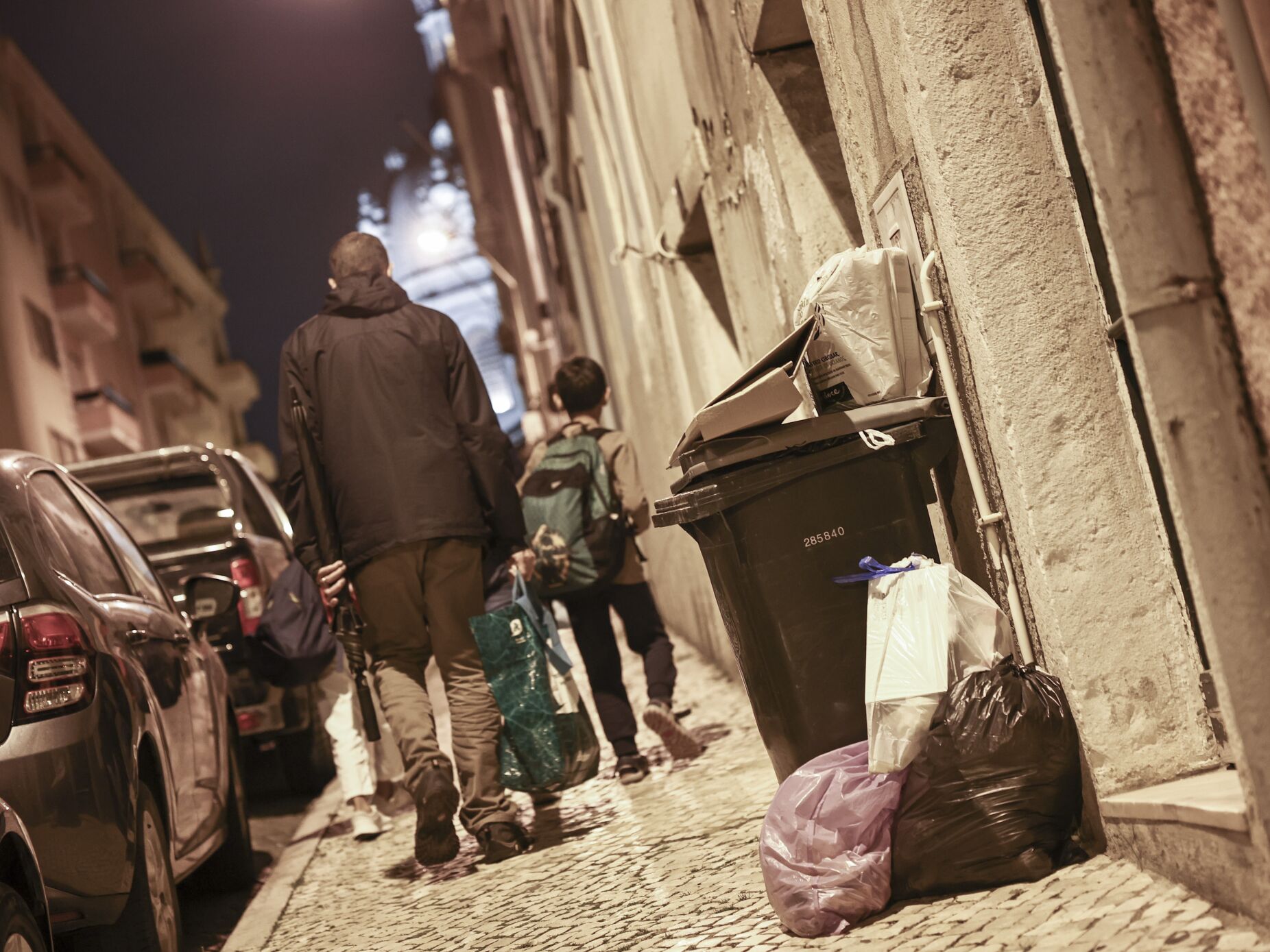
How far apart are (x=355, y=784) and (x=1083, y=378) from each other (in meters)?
4.19

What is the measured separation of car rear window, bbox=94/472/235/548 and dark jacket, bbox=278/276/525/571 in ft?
10.6

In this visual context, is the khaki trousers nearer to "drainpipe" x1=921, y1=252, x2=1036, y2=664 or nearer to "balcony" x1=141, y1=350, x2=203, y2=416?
"drainpipe" x1=921, y1=252, x2=1036, y2=664

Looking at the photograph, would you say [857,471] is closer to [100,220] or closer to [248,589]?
[248,589]

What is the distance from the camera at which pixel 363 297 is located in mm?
5930

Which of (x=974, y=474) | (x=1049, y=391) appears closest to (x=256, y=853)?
(x=974, y=474)

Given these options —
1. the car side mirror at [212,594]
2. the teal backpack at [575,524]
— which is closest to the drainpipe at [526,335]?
the teal backpack at [575,524]

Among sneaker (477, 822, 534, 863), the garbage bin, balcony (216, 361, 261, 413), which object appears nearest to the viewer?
the garbage bin

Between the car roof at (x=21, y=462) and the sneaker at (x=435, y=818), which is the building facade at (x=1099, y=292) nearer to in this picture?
the sneaker at (x=435, y=818)

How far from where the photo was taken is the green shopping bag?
18.9 ft

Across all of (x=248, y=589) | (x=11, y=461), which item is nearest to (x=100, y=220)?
(x=248, y=589)

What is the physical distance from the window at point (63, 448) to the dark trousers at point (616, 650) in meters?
25.7

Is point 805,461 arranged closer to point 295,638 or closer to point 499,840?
point 499,840

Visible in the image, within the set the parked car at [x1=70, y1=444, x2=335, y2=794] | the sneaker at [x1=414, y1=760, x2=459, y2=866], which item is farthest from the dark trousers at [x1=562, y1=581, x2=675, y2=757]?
the parked car at [x1=70, y1=444, x2=335, y2=794]

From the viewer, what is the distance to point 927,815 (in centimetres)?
373
